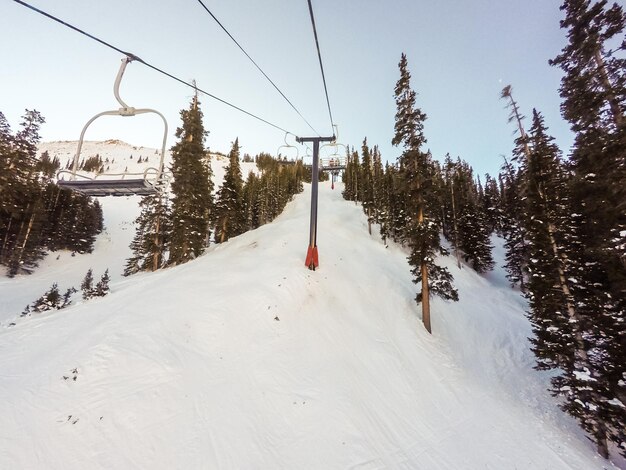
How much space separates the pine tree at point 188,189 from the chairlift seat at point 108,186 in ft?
55.1

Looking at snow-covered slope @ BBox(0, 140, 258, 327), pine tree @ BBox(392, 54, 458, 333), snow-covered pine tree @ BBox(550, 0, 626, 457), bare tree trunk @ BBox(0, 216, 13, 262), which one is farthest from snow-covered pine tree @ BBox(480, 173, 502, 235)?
bare tree trunk @ BBox(0, 216, 13, 262)

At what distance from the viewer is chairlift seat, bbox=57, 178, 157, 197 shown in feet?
25.6

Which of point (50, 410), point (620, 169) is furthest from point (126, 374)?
point (620, 169)

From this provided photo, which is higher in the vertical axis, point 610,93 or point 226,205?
point 226,205

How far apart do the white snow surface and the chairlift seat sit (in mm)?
4620

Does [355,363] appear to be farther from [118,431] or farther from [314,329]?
[118,431]

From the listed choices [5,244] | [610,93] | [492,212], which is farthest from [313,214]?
[492,212]

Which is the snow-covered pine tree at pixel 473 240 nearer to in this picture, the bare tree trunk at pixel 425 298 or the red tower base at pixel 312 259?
the bare tree trunk at pixel 425 298

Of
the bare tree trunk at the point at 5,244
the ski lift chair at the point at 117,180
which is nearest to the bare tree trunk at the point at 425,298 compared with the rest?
the ski lift chair at the point at 117,180

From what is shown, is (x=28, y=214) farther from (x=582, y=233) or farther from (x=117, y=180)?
(x=582, y=233)

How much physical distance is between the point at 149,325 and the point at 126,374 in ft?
7.92

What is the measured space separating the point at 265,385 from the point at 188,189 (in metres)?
21.3

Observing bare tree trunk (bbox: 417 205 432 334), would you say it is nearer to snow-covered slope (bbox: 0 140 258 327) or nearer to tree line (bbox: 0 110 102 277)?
snow-covered slope (bbox: 0 140 258 327)

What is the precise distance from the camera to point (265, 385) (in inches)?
336
